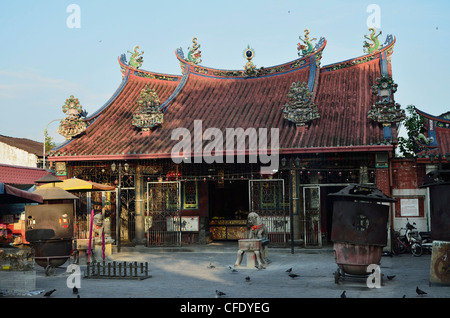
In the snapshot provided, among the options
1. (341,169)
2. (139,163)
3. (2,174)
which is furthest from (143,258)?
(2,174)

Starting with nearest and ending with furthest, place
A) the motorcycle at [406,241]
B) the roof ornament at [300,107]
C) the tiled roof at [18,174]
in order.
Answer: the motorcycle at [406,241], the roof ornament at [300,107], the tiled roof at [18,174]

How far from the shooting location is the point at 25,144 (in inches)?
1585

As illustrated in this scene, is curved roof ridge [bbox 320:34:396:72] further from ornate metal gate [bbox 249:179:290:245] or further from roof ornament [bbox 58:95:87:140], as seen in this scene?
roof ornament [bbox 58:95:87:140]

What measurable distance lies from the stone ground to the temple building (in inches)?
112

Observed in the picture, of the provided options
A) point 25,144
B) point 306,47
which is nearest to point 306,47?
point 306,47

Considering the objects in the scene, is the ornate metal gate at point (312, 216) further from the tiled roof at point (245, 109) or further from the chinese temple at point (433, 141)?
the chinese temple at point (433, 141)

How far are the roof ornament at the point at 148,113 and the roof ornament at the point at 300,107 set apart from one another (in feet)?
17.2

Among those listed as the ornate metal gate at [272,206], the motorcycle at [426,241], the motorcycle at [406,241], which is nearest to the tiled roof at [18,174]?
the ornate metal gate at [272,206]

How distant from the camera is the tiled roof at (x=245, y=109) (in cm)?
1942

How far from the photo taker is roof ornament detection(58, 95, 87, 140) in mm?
22172

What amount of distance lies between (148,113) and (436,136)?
11.0 m

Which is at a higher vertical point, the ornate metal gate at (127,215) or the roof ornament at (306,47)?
the roof ornament at (306,47)

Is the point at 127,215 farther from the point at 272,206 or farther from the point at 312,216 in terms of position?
the point at 312,216

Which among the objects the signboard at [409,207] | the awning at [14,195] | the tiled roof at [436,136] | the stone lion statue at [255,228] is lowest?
the stone lion statue at [255,228]
